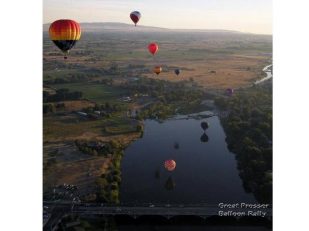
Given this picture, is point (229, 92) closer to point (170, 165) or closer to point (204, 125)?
point (204, 125)

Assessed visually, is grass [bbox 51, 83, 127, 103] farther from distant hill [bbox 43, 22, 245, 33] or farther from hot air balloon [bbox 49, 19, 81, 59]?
hot air balloon [bbox 49, 19, 81, 59]

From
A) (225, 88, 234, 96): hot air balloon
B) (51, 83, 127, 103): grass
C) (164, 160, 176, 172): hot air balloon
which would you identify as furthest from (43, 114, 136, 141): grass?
(225, 88, 234, 96): hot air balloon

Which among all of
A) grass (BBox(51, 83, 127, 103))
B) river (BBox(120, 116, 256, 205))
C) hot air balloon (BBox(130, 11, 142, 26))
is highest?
hot air balloon (BBox(130, 11, 142, 26))

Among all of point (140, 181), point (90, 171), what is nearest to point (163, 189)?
point (140, 181)

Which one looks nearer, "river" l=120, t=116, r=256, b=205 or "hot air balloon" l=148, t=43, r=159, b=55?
"river" l=120, t=116, r=256, b=205

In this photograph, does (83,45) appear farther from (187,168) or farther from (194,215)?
(194,215)
